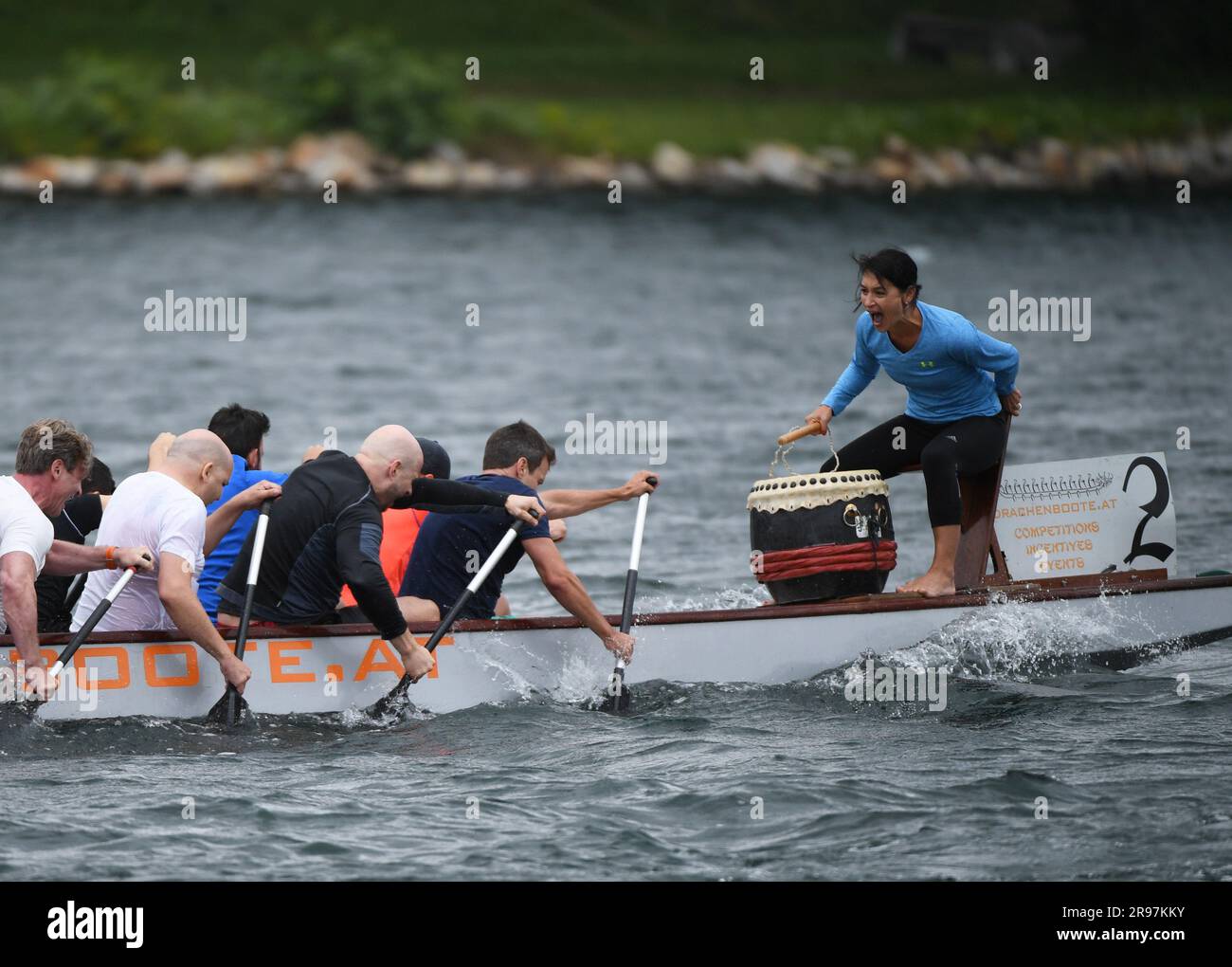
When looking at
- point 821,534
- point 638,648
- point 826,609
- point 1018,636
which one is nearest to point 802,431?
point 821,534

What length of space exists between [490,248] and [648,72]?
611 inches

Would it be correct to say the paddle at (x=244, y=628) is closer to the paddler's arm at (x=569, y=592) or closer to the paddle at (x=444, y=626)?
the paddle at (x=444, y=626)

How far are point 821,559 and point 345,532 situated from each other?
2.51 meters

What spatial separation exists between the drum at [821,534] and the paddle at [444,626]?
1.30 meters

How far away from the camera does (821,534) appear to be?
10.1 metres

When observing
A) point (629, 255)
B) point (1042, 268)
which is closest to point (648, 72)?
point (629, 255)

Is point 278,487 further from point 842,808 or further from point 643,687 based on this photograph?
point 842,808

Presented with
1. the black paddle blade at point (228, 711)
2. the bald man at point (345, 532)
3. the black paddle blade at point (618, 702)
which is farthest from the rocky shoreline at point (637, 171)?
the black paddle blade at point (228, 711)

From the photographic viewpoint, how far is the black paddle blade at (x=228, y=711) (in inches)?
375

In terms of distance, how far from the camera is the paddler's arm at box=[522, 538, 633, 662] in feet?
31.9

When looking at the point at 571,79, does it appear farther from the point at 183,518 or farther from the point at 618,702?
the point at 183,518

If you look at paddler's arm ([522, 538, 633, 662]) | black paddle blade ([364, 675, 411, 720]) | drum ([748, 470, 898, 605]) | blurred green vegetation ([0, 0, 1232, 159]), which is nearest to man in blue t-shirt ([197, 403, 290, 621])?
black paddle blade ([364, 675, 411, 720])

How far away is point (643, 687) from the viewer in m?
10.2

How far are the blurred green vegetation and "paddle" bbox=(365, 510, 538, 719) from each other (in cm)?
3497
